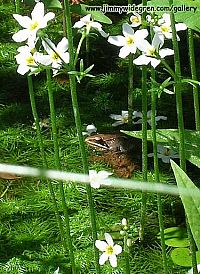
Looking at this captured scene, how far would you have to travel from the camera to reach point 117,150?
7.08 feet

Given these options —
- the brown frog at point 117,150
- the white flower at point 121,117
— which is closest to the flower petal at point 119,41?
the brown frog at point 117,150

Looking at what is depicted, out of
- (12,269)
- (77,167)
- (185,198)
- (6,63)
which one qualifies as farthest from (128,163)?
(185,198)

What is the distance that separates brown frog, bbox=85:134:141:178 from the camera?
6.80ft

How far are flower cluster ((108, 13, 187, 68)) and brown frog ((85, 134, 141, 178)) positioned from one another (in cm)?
72

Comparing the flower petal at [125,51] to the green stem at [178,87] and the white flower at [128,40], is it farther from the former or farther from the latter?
the green stem at [178,87]

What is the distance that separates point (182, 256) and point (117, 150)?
55 centimetres

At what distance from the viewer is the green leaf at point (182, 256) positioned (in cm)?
166

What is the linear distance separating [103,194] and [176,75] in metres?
0.84

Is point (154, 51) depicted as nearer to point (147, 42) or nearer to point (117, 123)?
point (147, 42)

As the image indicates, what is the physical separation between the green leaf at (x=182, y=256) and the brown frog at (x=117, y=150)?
392 mm

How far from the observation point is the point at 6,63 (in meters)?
2.61

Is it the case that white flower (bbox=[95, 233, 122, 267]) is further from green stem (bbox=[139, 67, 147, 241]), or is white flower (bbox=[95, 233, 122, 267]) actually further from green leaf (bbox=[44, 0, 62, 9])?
green leaf (bbox=[44, 0, 62, 9])

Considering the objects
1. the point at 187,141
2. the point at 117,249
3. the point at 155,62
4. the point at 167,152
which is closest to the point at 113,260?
the point at 117,249

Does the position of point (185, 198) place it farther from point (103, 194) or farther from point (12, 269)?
point (103, 194)
